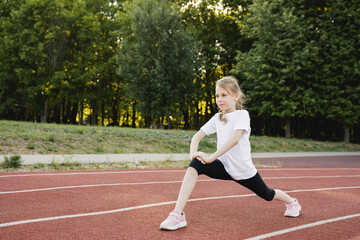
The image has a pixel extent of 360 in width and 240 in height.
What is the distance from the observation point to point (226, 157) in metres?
3.73

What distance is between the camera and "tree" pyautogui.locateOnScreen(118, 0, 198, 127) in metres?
26.1

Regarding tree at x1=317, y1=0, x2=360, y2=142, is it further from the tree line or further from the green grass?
the green grass

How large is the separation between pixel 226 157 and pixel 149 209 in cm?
154

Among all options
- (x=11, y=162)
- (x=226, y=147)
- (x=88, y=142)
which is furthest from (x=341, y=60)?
(x=226, y=147)

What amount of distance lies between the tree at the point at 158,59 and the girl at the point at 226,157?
71.8ft

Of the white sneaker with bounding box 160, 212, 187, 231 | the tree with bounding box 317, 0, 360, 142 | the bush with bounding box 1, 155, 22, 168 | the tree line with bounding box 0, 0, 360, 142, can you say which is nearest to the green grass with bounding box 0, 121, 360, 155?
the bush with bounding box 1, 155, 22, 168

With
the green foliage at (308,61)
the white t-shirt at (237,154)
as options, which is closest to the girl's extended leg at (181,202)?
the white t-shirt at (237,154)

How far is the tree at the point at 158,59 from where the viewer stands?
2608 cm

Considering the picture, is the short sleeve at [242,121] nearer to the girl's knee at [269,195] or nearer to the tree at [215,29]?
the girl's knee at [269,195]

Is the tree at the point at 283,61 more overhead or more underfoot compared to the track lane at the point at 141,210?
more overhead

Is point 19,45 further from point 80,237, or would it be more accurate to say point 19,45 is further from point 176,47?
point 80,237

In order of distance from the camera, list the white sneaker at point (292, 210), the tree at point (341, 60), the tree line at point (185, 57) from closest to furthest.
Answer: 1. the white sneaker at point (292, 210)
2. the tree at point (341, 60)
3. the tree line at point (185, 57)

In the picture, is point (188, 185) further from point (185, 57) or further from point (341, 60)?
point (185, 57)

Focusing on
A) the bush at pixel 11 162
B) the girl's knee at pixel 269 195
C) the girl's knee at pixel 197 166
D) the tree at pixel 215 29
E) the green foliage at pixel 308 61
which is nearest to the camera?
the girl's knee at pixel 197 166
